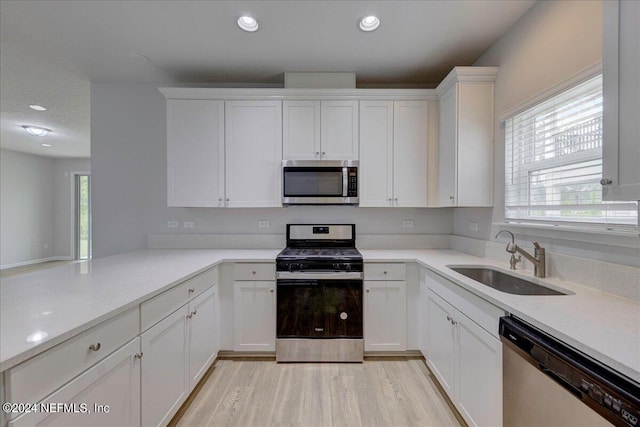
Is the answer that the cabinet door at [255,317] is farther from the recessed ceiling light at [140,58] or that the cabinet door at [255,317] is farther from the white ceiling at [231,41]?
the recessed ceiling light at [140,58]

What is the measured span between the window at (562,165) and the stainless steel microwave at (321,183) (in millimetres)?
1233

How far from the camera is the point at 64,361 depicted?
91 cm

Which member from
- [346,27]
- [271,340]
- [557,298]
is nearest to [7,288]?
[271,340]

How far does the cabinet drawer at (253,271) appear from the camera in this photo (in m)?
2.29

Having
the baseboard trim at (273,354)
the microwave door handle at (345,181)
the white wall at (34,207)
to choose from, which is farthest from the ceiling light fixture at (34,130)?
the microwave door handle at (345,181)

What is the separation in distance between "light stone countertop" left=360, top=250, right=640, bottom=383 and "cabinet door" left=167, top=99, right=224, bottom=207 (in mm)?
2204

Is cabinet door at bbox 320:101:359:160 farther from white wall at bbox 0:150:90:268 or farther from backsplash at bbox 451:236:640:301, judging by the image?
white wall at bbox 0:150:90:268

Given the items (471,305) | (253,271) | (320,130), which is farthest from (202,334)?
(320,130)

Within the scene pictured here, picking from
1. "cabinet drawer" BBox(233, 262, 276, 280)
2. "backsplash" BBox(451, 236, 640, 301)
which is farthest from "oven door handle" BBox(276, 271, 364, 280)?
"backsplash" BBox(451, 236, 640, 301)

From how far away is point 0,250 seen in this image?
586cm

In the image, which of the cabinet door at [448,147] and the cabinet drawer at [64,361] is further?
the cabinet door at [448,147]

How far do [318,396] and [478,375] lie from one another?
3.49 feet

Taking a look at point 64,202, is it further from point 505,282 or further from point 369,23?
point 505,282

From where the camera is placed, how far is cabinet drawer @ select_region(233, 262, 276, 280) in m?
2.29
